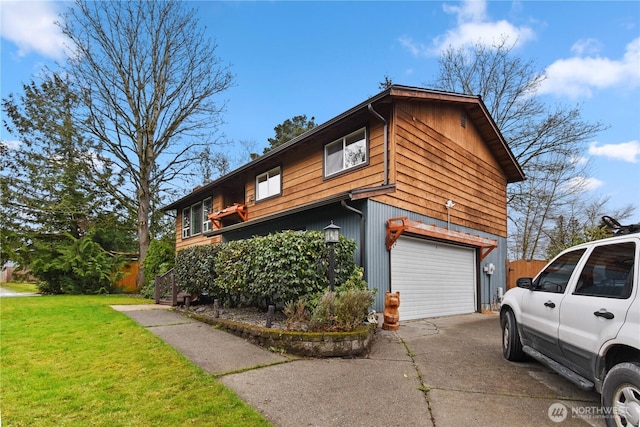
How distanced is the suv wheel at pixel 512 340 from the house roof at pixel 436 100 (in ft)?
17.6

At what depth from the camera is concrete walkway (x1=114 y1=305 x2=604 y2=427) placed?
3340 mm

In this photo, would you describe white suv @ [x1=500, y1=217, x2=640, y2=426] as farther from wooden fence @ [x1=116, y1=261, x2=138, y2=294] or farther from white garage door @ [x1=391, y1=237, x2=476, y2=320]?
wooden fence @ [x1=116, y1=261, x2=138, y2=294]

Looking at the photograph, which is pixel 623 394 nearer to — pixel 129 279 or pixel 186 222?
pixel 186 222

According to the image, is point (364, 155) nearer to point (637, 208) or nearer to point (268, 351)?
point (268, 351)

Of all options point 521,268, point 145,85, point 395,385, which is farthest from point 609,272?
point 145,85

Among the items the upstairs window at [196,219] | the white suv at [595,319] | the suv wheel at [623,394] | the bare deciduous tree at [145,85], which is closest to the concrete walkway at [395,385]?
the white suv at [595,319]

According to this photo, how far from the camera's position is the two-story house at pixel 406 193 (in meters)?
8.27

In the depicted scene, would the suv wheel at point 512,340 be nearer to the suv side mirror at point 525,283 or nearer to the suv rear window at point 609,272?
the suv side mirror at point 525,283

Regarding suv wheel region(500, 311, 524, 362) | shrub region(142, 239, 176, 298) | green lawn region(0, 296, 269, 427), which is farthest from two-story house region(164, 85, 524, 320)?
shrub region(142, 239, 176, 298)

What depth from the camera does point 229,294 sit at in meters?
8.70

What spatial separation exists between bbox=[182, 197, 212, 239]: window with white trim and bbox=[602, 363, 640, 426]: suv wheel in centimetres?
1493

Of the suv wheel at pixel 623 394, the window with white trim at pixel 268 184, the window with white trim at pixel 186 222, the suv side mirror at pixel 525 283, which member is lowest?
the suv wheel at pixel 623 394

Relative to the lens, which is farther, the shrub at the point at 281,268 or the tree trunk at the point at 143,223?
the tree trunk at the point at 143,223

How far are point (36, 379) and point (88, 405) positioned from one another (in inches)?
53.8
